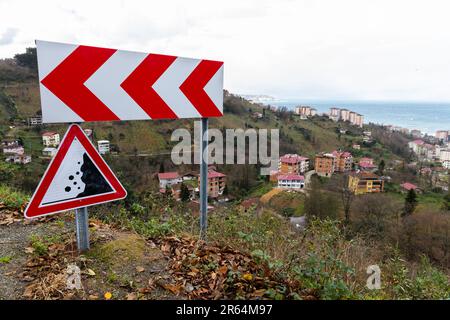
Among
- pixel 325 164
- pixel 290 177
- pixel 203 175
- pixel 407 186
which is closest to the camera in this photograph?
pixel 203 175

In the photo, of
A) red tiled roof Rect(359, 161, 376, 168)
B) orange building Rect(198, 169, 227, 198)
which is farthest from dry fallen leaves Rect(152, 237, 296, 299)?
red tiled roof Rect(359, 161, 376, 168)

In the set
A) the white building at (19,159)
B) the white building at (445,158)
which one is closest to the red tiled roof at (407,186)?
the white building at (445,158)

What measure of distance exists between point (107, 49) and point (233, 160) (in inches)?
69.9

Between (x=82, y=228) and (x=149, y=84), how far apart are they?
3.75 ft

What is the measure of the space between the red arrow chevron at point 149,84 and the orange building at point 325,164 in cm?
4979

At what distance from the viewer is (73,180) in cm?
185

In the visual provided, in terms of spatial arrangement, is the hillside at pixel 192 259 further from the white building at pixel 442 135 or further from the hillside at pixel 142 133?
the white building at pixel 442 135

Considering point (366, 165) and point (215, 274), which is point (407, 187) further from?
point (215, 274)

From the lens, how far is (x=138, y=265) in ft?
6.59

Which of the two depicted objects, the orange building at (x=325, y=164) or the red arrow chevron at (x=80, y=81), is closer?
the red arrow chevron at (x=80, y=81)

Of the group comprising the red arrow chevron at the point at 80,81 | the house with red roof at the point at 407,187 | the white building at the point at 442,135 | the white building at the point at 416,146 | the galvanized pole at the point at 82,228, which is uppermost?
the red arrow chevron at the point at 80,81

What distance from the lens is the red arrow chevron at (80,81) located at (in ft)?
5.61

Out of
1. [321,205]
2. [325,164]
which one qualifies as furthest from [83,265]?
[325,164]
